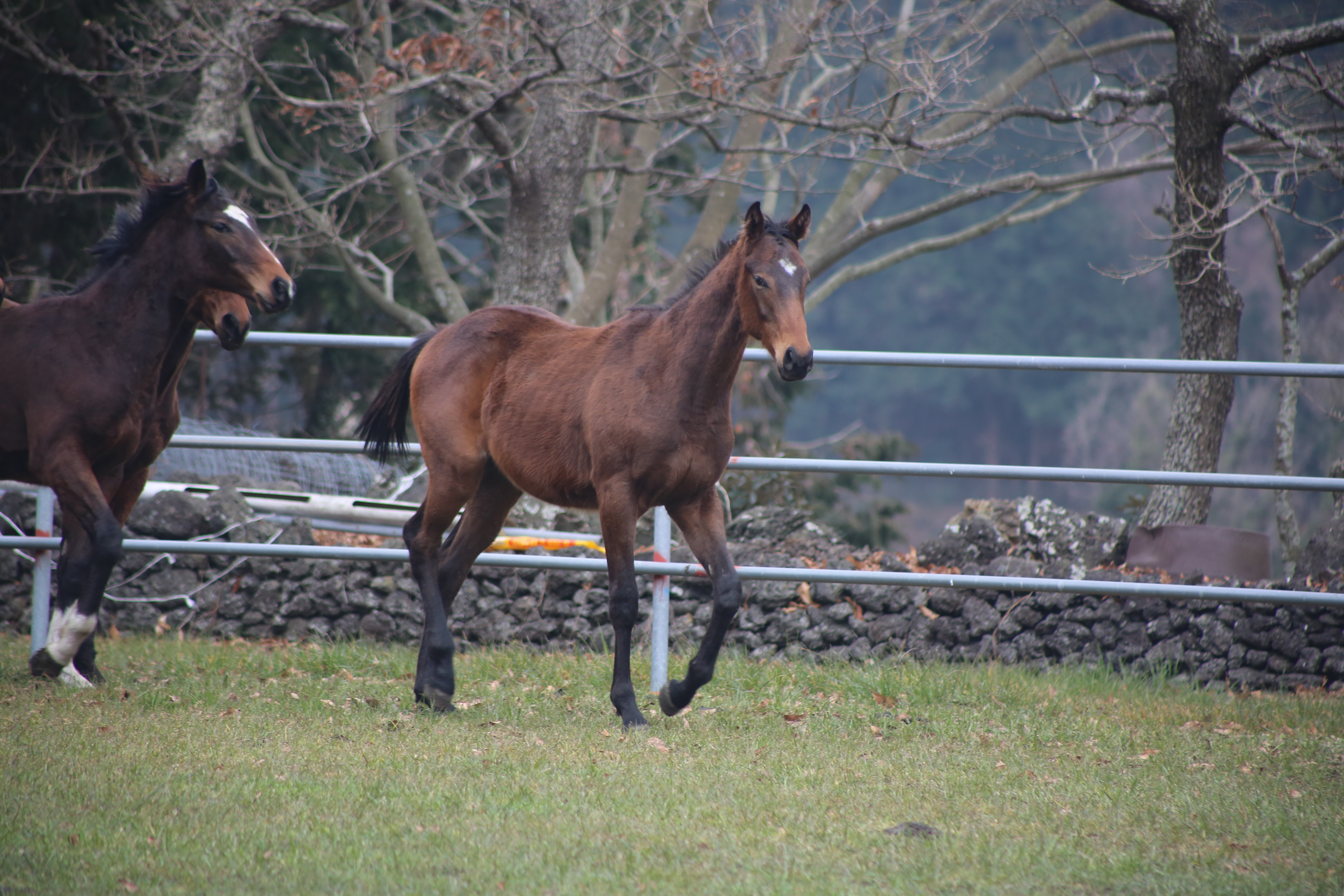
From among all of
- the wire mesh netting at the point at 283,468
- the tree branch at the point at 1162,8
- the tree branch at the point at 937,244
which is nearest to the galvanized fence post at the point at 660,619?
the wire mesh netting at the point at 283,468

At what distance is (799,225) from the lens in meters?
4.21

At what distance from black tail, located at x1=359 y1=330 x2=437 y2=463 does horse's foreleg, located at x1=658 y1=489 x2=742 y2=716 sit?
60.8 inches

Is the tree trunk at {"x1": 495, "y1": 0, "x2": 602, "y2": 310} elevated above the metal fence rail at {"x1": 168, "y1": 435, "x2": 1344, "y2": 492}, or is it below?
above

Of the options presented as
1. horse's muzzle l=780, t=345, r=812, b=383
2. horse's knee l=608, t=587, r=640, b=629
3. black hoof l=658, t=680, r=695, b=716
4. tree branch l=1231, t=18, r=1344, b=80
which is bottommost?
black hoof l=658, t=680, r=695, b=716

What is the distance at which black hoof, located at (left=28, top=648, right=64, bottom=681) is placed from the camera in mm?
4504

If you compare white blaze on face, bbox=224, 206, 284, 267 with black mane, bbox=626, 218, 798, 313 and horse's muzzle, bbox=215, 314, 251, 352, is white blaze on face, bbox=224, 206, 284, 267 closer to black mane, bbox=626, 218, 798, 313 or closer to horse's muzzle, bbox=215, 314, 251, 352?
horse's muzzle, bbox=215, 314, 251, 352

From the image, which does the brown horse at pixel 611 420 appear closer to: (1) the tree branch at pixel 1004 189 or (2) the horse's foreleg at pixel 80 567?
(2) the horse's foreleg at pixel 80 567

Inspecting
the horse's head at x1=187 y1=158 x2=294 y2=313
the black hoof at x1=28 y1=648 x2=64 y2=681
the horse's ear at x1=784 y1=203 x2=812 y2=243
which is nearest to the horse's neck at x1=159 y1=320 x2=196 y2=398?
the horse's head at x1=187 y1=158 x2=294 y2=313

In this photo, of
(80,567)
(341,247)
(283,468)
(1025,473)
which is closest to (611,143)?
(341,247)

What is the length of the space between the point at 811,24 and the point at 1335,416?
4727 millimetres

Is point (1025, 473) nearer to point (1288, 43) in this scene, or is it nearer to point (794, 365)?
point (794, 365)

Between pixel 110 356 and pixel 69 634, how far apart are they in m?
1.13

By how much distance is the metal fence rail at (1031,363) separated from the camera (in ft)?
15.5

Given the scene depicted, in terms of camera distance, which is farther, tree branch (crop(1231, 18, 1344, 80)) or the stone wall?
tree branch (crop(1231, 18, 1344, 80))
